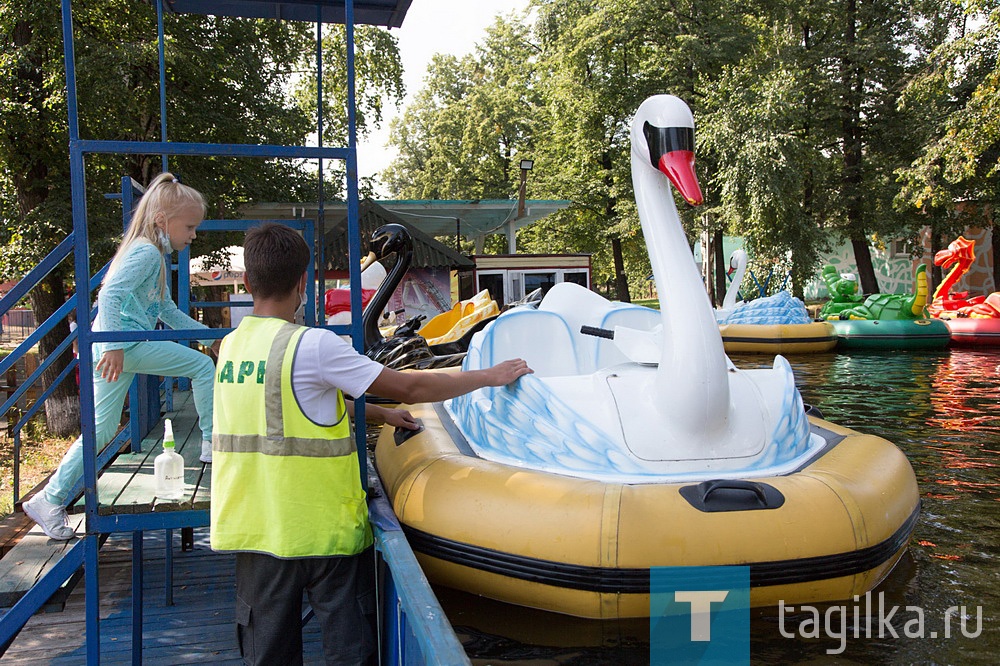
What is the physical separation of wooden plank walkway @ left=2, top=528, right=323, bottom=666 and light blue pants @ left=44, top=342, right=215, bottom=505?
825mm

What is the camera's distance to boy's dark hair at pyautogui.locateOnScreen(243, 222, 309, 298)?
2.30 meters

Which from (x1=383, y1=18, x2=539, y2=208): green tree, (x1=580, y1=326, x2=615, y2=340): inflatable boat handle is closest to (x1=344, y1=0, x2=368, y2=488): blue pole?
(x1=580, y1=326, x2=615, y2=340): inflatable boat handle

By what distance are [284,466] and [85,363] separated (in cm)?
95

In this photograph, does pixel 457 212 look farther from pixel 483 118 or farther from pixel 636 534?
pixel 636 534

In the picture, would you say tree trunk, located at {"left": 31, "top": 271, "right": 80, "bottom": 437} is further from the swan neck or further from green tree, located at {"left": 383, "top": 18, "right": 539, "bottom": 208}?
green tree, located at {"left": 383, "top": 18, "right": 539, "bottom": 208}

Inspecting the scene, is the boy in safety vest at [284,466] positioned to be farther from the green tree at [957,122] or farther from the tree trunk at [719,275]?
the tree trunk at [719,275]

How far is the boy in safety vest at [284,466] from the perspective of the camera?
2.28 meters

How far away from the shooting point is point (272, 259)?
90.9 inches

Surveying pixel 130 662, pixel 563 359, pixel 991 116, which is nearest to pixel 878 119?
pixel 991 116

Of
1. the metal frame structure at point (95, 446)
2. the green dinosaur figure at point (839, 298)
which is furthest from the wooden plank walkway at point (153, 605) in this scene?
the green dinosaur figure at point (839, 298)

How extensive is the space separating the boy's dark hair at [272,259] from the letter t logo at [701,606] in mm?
2097

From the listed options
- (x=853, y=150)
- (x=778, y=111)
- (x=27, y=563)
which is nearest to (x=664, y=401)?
(x=27, y=563)

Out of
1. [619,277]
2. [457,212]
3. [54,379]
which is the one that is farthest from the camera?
[619,277]

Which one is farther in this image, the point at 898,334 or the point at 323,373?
the point at 898,334
